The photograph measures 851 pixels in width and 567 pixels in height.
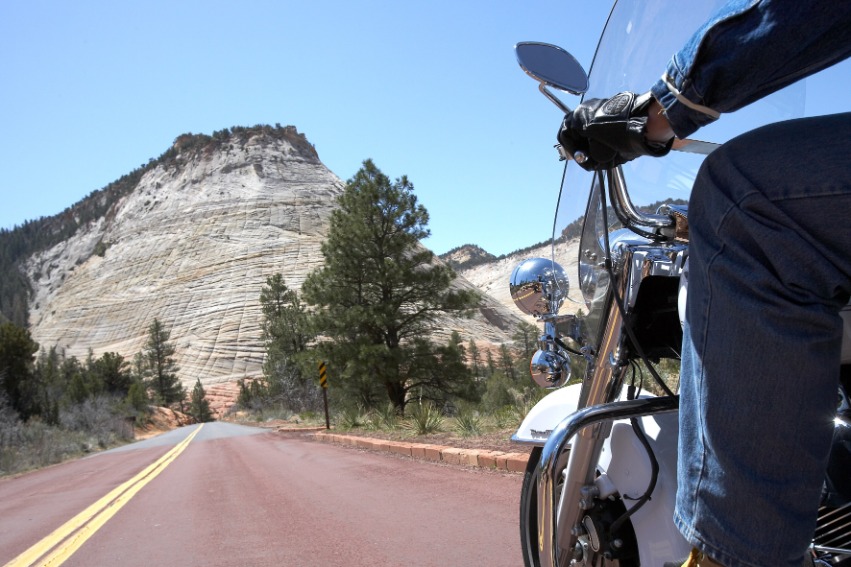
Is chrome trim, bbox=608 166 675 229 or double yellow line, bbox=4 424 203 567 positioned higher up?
chrome trim, bbox=608 166 675 229

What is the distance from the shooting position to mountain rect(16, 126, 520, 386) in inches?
2537

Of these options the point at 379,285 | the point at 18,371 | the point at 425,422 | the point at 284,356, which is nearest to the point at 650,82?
the point at 425,422

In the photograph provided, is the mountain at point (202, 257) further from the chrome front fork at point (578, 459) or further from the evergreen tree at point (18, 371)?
the chrome front fork at point (578, 459)

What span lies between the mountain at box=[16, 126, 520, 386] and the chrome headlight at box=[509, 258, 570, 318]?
164 feet

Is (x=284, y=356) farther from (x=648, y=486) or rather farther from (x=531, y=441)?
(x=648, y=486)

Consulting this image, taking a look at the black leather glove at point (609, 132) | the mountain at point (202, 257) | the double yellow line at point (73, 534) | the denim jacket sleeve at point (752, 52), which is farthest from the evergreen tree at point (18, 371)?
the denim jacket sleeve at point (752, 52)

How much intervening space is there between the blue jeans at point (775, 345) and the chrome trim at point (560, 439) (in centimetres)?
40

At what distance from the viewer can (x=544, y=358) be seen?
185 centimetres

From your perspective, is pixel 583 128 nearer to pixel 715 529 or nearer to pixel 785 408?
pixel 785 408

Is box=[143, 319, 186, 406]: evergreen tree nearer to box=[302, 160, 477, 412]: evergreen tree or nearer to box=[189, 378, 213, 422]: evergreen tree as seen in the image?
box=[189, 378, 213, 422]: evergreen tree

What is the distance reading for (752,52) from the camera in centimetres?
100

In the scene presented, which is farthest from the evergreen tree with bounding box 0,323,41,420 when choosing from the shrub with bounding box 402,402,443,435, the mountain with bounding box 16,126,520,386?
the shrub with bounding box 402,402,443,435

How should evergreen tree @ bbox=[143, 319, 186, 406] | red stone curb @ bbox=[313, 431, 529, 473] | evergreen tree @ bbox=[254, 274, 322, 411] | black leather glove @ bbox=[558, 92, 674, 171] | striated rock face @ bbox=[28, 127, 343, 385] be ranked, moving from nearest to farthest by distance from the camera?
1. black leather glove @ bbox=[558, 92, 674, 171]
2. red stone curb @ bbox=[313, 431, 529, 473]
3. evergreen tree @ bbox=[254, 274, 322, 411]
4. evergreen tree @ bbox=[143, 319, 186, 406]
5. striated rock face @ bbox=[28, 127, 343, 385]

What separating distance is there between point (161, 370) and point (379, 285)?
4864 centimetres
